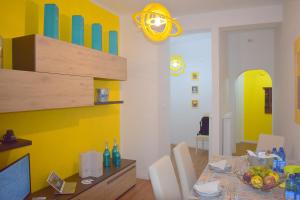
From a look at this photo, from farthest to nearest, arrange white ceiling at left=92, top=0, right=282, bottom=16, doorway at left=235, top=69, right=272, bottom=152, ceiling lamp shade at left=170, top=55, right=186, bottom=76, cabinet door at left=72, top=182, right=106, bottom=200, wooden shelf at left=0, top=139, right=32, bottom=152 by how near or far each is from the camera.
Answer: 1. doorway at left=235, top=69, right=272, bottom=152
2. ceiling lamp shade at left=170, top=55, right=186, bottom=76
3. white ceiling at left=92, top=0, right=282, bottom=16
4. cabinet door at left=72, top=182, right=106, bottom=200
5. wooden shelf at left=0, top=139, right=32, bottom=152

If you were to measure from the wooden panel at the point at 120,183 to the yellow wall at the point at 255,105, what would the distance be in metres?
5.10

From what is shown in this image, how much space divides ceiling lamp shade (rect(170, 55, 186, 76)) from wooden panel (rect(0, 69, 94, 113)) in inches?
149

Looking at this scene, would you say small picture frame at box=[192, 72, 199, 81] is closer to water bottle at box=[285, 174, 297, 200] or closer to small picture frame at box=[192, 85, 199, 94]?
small picture frame at box=[192, 85, 199, 94]

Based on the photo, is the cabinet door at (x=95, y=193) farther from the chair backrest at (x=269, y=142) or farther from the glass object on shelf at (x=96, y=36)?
the chair backrest at (x=269, y=142)

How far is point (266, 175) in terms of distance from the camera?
1795mm

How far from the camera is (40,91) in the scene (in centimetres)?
222

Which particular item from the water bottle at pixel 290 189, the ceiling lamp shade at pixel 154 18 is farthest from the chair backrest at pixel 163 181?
the ceiling lamp shade at pixel 154 18

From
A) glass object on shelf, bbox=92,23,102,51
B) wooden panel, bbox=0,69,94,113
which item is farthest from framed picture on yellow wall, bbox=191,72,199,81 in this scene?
wooden panel, bbox=0,69,94,113

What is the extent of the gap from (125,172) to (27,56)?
6.57 feet

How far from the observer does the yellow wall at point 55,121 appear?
7.50 ft

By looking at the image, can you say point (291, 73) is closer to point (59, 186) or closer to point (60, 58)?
point (60, 58)

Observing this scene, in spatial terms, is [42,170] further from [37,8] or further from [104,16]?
[104,16]

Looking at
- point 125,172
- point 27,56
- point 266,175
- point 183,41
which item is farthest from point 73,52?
point 183,41

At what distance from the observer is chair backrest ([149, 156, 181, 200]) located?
1788 mm
